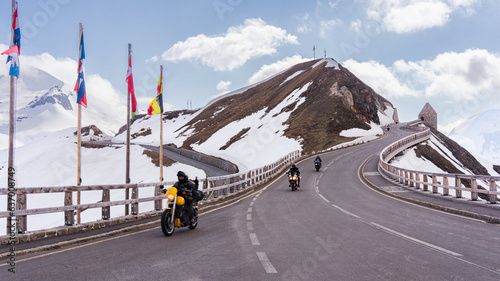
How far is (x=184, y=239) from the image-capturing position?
845cm

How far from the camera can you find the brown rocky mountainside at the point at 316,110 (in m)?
69.2

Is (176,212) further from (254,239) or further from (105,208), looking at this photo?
(105,208)

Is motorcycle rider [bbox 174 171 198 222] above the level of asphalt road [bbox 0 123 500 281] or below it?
above

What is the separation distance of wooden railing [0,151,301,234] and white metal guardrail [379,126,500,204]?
10237 millimetres

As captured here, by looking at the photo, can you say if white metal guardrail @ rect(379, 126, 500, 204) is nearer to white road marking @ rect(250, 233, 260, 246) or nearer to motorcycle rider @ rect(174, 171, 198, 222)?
white road marking @ rect(250, 233, 260, 246)

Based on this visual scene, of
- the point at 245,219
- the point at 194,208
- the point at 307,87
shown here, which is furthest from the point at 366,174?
the point at 307,87

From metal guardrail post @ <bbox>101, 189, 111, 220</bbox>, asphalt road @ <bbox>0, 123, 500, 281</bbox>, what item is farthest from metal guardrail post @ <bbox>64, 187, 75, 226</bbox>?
asphalt road @ <bbox>0, 123, 500, 281</bbox>

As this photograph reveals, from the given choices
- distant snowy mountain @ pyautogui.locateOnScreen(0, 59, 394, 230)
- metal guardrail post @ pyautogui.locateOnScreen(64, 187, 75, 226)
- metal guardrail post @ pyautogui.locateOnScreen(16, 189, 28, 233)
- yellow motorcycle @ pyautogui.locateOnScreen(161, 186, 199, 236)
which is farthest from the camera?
distant snowy mountain @ pyautogui.locateOnScreen(0, 59, 394, 230)

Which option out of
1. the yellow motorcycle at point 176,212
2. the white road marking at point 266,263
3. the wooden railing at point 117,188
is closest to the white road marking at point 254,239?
the white road marking at point 266,263

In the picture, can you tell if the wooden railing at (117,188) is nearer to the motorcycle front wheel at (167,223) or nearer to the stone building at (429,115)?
the motorcycle front wheel at (167,223)

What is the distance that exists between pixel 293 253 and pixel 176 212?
155 inches

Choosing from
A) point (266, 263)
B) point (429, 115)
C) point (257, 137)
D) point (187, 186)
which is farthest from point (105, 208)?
point (429, 115)

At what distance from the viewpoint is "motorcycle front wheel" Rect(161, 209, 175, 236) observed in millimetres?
8859

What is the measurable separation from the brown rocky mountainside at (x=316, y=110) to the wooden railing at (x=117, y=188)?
27.1m
